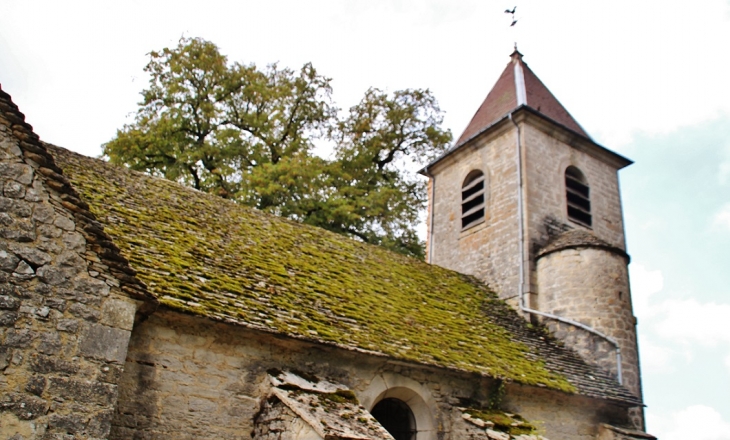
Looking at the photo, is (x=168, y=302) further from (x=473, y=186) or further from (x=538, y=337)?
(x=473, y=186)

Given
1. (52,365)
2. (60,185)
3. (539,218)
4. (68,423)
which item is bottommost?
(68,423)

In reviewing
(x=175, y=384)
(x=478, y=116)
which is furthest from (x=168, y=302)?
(x=478, y=116)

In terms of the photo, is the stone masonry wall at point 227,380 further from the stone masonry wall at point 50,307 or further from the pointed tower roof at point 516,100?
the pointed tower roof at point 516,100

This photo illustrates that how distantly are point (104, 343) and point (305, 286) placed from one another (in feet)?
13.4

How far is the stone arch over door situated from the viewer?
339 inches

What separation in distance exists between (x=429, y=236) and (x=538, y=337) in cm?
560

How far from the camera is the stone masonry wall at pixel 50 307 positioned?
5.32 m

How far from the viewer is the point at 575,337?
12.5 m

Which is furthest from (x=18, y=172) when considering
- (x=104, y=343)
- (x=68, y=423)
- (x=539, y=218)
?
(x=539, y=218)

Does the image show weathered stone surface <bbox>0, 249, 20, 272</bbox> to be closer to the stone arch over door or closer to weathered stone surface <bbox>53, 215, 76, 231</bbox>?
weathered stone surface <bbox>53, 215, 76, 231</bbox>

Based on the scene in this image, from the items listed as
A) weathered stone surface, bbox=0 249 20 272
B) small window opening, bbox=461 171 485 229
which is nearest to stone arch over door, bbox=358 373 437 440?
weathered stone surface, bbox=0 249 20 272

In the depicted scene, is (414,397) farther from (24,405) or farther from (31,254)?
(31,254)

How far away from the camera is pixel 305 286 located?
378 inches

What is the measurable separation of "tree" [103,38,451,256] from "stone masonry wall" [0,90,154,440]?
10.7 meters
